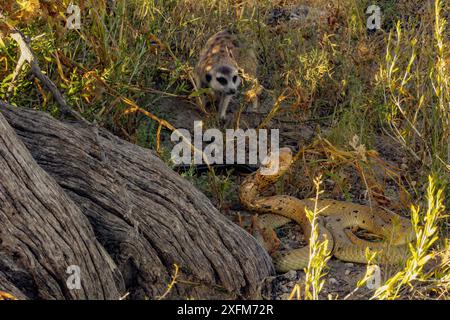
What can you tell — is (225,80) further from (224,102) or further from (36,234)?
(36,234)

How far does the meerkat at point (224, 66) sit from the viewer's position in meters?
6.59

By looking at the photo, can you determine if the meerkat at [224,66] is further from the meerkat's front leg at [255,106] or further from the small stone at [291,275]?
the small stone at [291,275]

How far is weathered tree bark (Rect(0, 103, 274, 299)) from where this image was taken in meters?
3.60

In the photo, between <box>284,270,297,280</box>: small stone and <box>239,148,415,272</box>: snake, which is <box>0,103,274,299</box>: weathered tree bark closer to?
<box>284,270,297,280</box>: small stone

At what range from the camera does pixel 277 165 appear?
197 inches

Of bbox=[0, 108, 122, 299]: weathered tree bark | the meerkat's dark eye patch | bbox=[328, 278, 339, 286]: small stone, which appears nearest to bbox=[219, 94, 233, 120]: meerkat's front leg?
Result: the meerkat's dark eye patch

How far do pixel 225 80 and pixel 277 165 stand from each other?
71.5 inches

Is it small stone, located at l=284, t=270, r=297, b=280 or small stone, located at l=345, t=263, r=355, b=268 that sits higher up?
small stone, located at l=345, t=263, r=355, b=268

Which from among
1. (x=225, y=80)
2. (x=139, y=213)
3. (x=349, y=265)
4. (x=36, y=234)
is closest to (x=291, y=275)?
(x=349, y=265)

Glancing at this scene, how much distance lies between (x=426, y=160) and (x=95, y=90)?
240 cm

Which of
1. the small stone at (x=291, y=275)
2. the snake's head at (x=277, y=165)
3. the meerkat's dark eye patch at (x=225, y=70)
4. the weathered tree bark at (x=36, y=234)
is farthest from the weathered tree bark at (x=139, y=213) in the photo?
the meerkat's dark eye patch at (x=225, y=70)

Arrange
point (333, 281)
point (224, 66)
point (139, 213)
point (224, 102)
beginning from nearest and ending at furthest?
1. point (139, 213)
2. point (333, 281)
3. point (224, 102)
4. point (224, 66)

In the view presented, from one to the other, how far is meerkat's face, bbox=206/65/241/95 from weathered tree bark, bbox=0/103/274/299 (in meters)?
2.66

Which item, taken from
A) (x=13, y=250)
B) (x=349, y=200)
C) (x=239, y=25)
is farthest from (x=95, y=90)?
(x=239, y=25)
